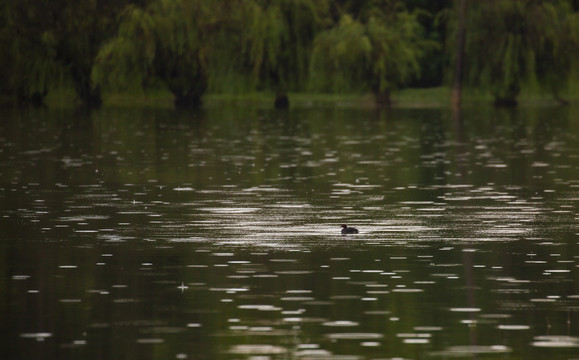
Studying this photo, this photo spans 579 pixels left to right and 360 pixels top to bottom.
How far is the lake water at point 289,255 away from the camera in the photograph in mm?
11422

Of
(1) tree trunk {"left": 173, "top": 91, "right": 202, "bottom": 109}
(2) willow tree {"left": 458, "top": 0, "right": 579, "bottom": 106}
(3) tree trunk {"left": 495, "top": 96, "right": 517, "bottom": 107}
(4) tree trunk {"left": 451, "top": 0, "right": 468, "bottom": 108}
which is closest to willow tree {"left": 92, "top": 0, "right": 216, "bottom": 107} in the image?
(1) tree trunk {"left": 173, "top": 91, "right": 202, "bottom": 109}

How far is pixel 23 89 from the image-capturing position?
2719 inches

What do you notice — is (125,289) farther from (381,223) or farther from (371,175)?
(371,175)

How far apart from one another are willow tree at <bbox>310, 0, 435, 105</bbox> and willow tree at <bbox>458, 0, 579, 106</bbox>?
140 inches

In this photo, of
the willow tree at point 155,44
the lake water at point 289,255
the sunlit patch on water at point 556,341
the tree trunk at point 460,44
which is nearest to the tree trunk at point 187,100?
the willow tree at point 155,44

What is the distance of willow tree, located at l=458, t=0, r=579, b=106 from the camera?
61719mm

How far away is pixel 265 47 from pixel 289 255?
47.1m

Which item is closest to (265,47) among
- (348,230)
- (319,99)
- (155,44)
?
(155,44)

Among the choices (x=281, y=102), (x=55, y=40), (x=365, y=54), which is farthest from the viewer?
(x=281, y=102)

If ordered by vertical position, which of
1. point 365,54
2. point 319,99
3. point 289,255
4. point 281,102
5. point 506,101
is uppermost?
point 289,255

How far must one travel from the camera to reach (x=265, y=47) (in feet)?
207

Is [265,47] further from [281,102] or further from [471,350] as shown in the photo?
[471,350]

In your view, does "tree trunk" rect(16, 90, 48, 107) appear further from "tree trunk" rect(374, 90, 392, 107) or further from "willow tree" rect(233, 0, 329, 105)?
"tree trunk" rect(374, 90, 392, 107)

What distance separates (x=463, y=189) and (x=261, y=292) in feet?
40.9
